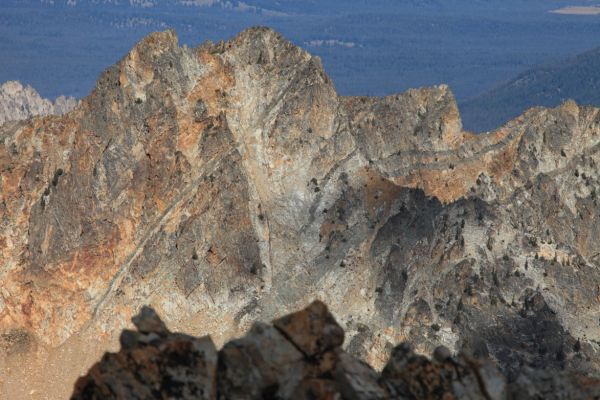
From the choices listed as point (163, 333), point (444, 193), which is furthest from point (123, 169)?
point (163, 333)

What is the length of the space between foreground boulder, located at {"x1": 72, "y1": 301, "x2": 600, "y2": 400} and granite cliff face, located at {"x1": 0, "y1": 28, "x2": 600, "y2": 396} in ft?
128

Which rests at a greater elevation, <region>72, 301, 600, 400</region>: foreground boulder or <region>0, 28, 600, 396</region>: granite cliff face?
<region>72, 301, 600, 400</region>: foreground boulder

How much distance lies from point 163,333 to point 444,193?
62.1m

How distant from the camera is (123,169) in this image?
2908 inches

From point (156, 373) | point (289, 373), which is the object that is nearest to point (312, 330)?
point (289, 373)

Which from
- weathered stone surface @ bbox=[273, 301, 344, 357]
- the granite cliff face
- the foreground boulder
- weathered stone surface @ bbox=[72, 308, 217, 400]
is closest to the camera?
weathered stone surface @ bbox=[72, 308, 217, 400]

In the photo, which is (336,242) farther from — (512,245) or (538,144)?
(538,144)

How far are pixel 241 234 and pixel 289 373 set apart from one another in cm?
4555

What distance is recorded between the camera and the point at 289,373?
28.9 m

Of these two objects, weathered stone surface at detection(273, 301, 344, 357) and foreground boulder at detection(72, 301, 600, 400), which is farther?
weathered stone surface at detection(273, 301, 344, 357)

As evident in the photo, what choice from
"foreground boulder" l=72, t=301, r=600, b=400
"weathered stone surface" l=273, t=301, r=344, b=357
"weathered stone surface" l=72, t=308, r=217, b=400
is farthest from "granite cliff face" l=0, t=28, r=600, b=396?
"weathered stone surface" l=72, t=308, r=217, b=400

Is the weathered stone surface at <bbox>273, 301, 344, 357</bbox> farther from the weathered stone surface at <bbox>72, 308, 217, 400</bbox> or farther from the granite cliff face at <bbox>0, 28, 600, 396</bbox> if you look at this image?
the granite cliff face at <bbox>0, 28, 600, 396</bbox>

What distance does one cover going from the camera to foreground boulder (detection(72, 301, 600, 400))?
27797mm

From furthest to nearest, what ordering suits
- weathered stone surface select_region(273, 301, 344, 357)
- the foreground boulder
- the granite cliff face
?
the granite cliff face → weathered stone surface select_region(273, 301, 344, 357) → the foreground boulder
